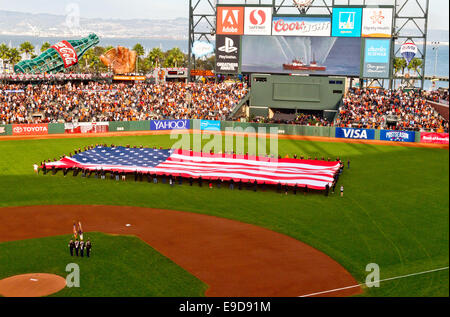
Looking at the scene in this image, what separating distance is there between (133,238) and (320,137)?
36939 mm

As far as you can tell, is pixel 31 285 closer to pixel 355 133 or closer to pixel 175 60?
pixel 355 133

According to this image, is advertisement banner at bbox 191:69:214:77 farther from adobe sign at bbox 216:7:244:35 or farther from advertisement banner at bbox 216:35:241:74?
adobe sign at bbox 216:7:244:35

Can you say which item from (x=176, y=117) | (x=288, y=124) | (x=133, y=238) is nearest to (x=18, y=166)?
(x=133, y=238)

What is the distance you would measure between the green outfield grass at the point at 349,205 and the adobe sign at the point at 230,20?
28.6 meters

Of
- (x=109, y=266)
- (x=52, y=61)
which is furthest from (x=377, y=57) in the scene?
(x=109, y=266)

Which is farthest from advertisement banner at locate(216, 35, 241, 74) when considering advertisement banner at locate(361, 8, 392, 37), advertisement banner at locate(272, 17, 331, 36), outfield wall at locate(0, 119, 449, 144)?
advertisement banner at locate(361, 8, 392, 37)

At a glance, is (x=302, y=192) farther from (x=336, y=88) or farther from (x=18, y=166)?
(x=336, y=88)

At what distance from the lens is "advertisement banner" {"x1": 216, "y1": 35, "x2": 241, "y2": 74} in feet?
223

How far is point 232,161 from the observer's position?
39969mm

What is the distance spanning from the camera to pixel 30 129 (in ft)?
183

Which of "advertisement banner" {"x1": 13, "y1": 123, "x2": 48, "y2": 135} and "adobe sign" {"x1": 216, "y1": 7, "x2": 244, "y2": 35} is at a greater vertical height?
"adobe sign" {"x1": 216, "y1": 7, "x2": 244, "y2": 35}

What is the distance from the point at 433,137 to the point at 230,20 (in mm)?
29267

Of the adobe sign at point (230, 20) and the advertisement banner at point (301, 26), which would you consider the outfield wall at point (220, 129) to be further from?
the adobe sign at point (230, 20)
